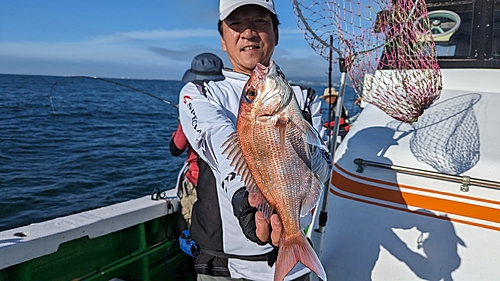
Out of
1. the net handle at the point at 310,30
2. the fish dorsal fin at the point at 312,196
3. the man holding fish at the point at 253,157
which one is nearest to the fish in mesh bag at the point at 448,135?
the net handle at the point at 310,30

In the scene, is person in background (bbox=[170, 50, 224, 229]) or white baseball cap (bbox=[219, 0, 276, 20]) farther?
person in background (bbox=[170, 50, 224, 229])

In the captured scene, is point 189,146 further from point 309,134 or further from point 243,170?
point 309,134

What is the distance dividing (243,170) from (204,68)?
314cm

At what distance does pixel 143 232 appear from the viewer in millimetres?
4172

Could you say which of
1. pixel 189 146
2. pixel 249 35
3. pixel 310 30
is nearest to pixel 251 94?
pixel 249 35

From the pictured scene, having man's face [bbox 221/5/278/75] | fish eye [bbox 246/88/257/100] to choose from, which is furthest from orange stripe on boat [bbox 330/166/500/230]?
fish eye [bbox 246/88/257/100]

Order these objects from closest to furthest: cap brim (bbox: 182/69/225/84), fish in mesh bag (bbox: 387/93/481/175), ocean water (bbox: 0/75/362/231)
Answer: fish in mesh bag (bbox: 387/93/481/175) → cap brim (bbox: 182/69/225/84) → ocean water (bbox: 0/75/362/231)

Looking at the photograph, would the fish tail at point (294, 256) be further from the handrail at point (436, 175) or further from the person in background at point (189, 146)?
the person in background at point (189, 146)

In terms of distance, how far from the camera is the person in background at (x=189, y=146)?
4.33 metres

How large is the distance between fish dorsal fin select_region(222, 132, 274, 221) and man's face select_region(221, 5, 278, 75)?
2.60ft

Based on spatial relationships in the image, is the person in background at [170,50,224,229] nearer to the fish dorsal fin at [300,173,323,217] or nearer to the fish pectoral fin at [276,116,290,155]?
the fish dorsal fin at [300,173,323,217]

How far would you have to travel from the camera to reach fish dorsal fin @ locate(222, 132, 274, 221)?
181 cm

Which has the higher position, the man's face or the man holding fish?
the man's face

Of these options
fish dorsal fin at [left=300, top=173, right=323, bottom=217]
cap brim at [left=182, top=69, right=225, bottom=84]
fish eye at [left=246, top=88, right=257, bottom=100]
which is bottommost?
fish dorsal fin at [left=300, top=173, right=323, bottom=217]
